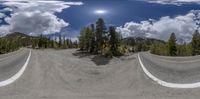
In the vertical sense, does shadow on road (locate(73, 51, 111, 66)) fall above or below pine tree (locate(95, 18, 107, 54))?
below

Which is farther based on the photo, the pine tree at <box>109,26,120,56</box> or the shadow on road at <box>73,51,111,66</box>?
the pine tree at <box>109,26,120,56</box>

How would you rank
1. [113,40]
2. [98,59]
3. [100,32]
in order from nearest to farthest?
[98,59] < [113,40] < [100,32]

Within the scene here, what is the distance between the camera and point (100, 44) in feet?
378

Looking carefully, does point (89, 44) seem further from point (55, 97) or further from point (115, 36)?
point (55, 97)

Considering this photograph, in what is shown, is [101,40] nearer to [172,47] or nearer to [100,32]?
[100,32]

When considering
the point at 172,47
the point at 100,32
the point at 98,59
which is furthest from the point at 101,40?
the point at 98,59

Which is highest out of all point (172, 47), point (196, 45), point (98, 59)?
point (196, 45)

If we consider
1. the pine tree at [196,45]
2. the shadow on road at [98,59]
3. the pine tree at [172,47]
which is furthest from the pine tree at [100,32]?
the pine tree at [196,45]

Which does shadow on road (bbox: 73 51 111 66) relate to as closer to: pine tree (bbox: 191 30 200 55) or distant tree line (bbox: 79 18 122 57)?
distant tree line (bbox: 79 18 122 57)

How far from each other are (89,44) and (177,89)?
338 feet

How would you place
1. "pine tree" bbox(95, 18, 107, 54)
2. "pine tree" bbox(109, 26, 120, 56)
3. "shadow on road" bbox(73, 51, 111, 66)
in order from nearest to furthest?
1. "shadow on road" bbox(73, 51, 111, 66)
2. "pine tree" bbox(109, 26, 120, 56)
3. "pine tree" bbox(95, 18, 107, 54)

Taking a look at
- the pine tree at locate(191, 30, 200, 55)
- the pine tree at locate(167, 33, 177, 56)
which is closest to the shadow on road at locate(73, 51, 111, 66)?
the pine tree at locate(167, 33, 177, 56)

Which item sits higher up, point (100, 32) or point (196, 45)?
point (100, 32)

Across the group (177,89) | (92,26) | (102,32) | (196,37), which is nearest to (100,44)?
(102,32)
